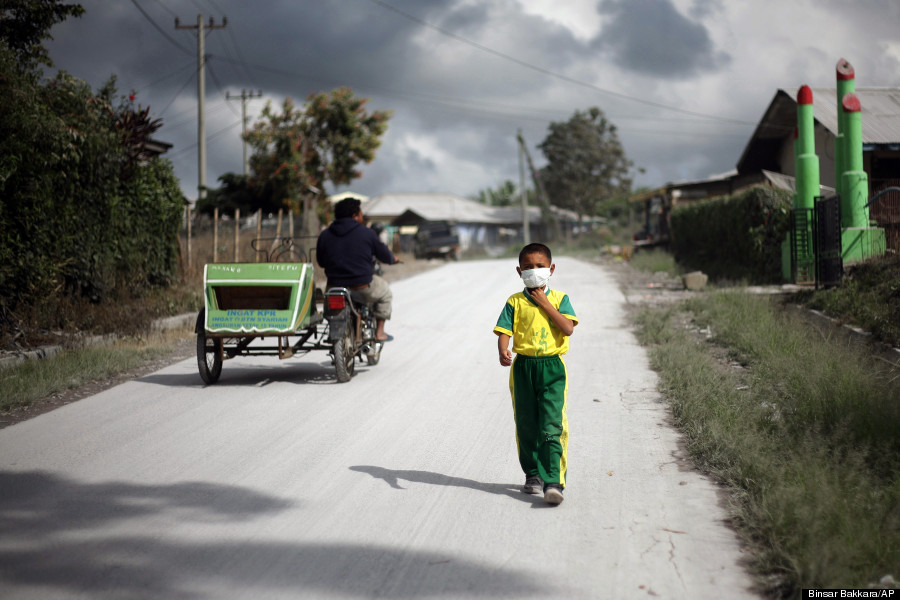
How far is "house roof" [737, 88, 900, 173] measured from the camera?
23316 mm

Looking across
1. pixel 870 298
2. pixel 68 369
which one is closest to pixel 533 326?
pixel 68 369

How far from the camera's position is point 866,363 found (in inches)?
330

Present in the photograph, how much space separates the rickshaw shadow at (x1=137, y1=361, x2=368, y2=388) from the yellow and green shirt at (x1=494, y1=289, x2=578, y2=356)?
4.71 metres

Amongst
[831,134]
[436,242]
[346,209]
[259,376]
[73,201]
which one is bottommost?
[259,376]

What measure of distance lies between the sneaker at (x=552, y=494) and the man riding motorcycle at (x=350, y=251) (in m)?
5.35

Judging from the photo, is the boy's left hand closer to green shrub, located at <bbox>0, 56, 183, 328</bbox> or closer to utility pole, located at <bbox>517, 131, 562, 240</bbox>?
green shrub, located at <bbox>0, 56, 183, 328</bbox>

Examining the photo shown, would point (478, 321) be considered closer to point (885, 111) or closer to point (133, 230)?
point (133, 230)

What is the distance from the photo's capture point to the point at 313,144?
1412 inches

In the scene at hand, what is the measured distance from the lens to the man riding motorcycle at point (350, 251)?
32.1ft

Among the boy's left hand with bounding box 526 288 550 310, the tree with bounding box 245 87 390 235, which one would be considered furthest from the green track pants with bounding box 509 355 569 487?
the tree with bounding box 245 87 390 235

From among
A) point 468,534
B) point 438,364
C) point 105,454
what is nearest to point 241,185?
point 438,364

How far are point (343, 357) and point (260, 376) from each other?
1420 millimetres

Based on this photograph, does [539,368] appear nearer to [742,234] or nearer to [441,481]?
[441,481]

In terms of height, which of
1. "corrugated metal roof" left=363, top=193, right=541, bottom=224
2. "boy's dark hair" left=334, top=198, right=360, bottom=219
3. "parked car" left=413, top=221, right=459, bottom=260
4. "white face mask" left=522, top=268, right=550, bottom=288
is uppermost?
"corrugated metal roof" left=363, top=193, right=541, bottom=224
